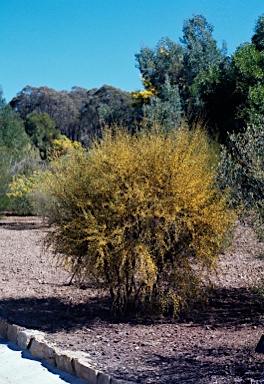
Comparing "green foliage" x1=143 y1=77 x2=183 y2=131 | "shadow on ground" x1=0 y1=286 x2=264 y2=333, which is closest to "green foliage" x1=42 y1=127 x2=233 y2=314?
"shadow on ground" x1=0 y1=286 x2=264 y2=333

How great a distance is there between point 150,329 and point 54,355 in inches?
Result: 68.7

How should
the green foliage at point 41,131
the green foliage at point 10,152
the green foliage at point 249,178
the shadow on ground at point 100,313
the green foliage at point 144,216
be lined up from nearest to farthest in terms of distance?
the green foliage at point 249,178 → the green foliage at point 144,216 → the shadow on ground at point 100,313 → the green foliage at point 10,152 → the green foliage at point 41,131

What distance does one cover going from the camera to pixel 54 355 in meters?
6.77

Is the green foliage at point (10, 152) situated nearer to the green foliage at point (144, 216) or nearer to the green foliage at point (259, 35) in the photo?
the green foliage at point (259, 35)

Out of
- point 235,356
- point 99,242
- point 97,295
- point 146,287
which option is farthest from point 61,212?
point 235,356

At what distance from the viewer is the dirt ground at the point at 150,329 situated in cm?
606

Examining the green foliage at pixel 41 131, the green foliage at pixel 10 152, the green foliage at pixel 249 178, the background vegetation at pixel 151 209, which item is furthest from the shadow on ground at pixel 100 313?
the green foliage at pixel 41 131

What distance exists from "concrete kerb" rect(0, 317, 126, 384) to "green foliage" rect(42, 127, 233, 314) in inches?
49.0

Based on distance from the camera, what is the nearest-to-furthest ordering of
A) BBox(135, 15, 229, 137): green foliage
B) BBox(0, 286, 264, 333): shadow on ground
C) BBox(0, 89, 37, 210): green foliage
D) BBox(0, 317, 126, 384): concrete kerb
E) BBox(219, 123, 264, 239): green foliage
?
1. BBox(0, 317, 126, 384): concrete kerb
2. BBox(219, 123, 264, 239): green foliage
3. BBox(0, 286, 264, 333): shadow on ground
4. BBox(135, 15, 229, 137): green foliage
5. BBox(0, 89, 37, 210): green foliage

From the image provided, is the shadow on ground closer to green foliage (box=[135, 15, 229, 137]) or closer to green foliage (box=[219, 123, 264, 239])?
green foliage (box=[219, 123, 264, 239])

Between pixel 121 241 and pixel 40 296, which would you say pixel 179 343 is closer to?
pixel 121 241

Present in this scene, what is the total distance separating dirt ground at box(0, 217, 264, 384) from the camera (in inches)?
239

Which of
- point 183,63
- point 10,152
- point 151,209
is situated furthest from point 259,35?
point 10,152

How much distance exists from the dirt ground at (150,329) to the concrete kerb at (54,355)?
6.7 inches
